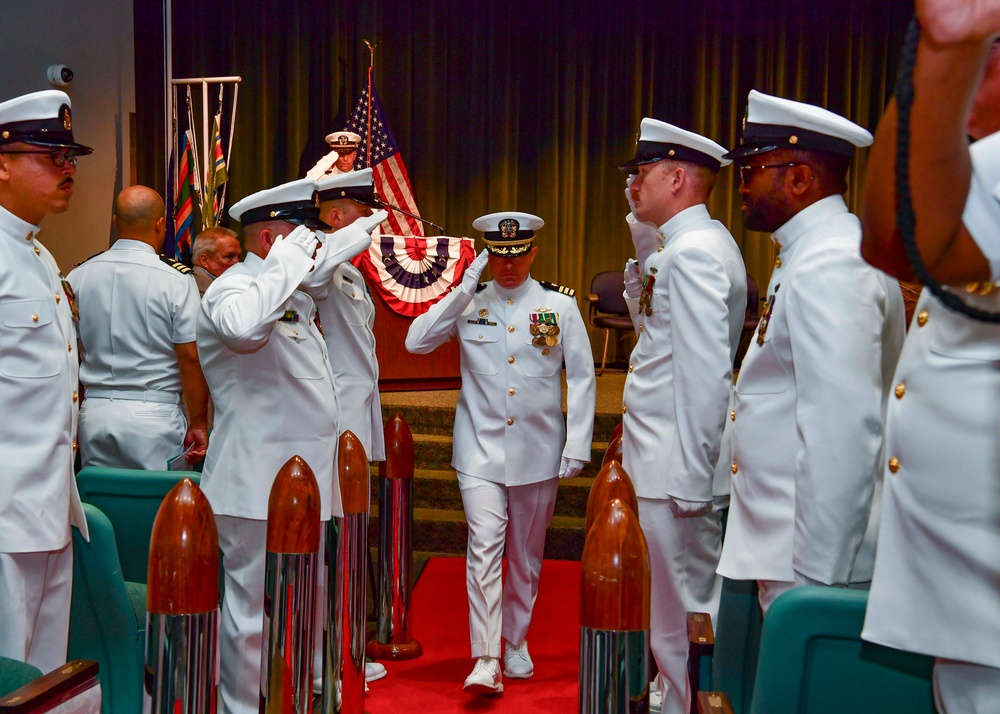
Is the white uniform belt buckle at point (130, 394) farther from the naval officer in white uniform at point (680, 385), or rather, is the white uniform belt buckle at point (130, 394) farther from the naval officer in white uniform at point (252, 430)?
the naval officer in white uniform at point (680, 385)

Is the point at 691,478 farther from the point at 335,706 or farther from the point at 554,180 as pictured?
the point at 554,180

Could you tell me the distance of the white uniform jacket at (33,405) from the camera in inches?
77.8

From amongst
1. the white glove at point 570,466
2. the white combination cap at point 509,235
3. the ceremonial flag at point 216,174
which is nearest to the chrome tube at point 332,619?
the white glove at point 570,466

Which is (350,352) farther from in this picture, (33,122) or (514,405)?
(33,122)

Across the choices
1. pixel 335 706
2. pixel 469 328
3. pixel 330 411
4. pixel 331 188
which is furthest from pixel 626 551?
pixel 331 188

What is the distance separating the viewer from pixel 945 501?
1015mm

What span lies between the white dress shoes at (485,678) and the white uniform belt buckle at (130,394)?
1.47 metres

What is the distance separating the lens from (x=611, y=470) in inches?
48.9

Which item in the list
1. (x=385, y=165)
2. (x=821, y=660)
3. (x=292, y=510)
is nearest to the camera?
(x=821, y=660)

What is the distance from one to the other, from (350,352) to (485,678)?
132 cm

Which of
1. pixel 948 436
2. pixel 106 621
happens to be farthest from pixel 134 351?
pixel 948 436

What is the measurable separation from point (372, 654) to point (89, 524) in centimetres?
171

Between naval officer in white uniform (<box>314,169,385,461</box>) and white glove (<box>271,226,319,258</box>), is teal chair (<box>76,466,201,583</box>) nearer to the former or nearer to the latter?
white glove (<box>271,226,319,258</box>)

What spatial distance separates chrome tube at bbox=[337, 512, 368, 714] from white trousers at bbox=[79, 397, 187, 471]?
42.9 inches
